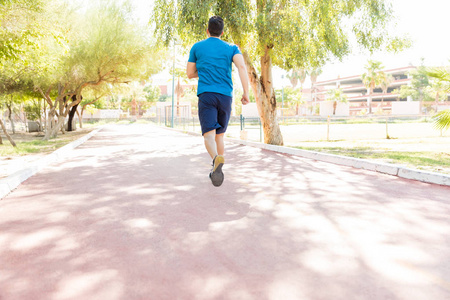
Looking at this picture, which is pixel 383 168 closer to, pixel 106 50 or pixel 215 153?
pixel 215 153

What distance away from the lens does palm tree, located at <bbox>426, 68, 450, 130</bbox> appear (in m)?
10.0

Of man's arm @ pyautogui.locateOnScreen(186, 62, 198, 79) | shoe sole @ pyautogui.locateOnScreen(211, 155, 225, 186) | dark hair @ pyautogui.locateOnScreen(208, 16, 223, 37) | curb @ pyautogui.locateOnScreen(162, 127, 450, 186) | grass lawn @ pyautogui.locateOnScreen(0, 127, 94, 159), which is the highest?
dark hair @ pyautogui.locateOnScreen(208, 16, 223, 37)

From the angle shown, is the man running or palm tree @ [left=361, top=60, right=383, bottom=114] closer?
the man running

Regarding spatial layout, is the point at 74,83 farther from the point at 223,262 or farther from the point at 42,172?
the point at 223,262

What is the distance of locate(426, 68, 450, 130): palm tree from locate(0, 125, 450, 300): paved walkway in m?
5.10

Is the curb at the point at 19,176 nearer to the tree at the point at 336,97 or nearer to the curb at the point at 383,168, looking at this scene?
the curb at the point at 383,168

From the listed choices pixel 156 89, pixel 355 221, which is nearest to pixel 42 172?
pixel 355 221

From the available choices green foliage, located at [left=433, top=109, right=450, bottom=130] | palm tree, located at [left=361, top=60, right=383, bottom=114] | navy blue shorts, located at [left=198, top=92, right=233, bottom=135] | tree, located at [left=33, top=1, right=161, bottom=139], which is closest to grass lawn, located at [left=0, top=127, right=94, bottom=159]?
tree, located at [left=33, top=1, right=161, bottom=139]

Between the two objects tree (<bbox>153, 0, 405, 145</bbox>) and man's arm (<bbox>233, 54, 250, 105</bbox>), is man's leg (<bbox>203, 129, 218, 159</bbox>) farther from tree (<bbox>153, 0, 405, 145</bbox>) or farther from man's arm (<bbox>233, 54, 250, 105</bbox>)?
tree (<bbox>153, 0, 405, 145</bbox>)

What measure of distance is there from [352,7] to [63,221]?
1163 cm

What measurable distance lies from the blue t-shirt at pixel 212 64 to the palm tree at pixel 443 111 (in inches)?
285

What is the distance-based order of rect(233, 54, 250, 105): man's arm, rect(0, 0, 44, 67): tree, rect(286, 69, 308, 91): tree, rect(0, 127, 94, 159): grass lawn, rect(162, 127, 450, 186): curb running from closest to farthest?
rect(233, 54, 250, 105): man's arm < rect(162, 127, 450, 186): curb < rect(0, 0, 44, 67): tree < rect(0, 127, 94, 159): grass lawn < rect(286, 69, 308, 91): tree

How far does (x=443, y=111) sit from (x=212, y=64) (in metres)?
7.89

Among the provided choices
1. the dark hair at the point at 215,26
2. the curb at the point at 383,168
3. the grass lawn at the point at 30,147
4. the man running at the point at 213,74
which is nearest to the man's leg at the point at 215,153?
the man running at the point at 213,74
